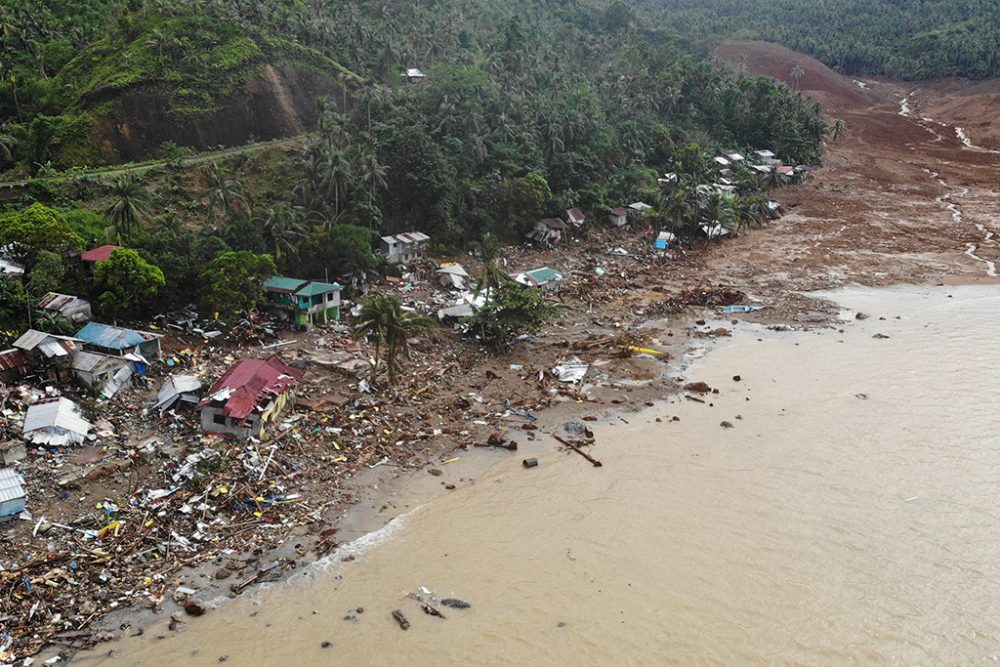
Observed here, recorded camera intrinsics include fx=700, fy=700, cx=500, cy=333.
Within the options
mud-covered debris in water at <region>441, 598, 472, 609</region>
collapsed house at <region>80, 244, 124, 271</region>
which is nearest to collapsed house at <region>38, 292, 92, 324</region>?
collapsed house at <region>80, 244, 124, 271</region>

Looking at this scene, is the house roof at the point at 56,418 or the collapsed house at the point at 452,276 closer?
the house roof at the point at 56,418

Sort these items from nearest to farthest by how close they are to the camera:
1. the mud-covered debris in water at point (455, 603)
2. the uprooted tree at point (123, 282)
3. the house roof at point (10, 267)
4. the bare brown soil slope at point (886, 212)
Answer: the mud-covered debris in water at point (455, 603) < the house roof at point (10, 267) < the uprooted tree at point (123, 282) < the bare brown soil slope at point (886, 212)

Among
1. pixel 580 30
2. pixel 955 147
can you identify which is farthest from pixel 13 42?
pixel 955 147

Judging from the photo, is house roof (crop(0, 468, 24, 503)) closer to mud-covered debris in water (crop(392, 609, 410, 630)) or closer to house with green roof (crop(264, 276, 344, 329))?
mud-covered debris in water (crop(392, 609, 410, 630))

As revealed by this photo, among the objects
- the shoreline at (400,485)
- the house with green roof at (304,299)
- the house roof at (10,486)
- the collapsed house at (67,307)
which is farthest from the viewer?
the house with green roof at (304,299)

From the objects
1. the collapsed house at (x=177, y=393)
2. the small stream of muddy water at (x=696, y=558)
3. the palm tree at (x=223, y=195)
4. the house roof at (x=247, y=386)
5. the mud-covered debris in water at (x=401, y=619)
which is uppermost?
the palm tree at (x=223, y=195)

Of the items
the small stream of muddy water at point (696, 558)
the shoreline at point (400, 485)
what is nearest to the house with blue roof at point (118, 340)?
the shoreline at point (400, 485)

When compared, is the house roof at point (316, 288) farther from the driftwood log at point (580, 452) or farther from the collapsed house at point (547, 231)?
the collapsed house at point (547, 231)
